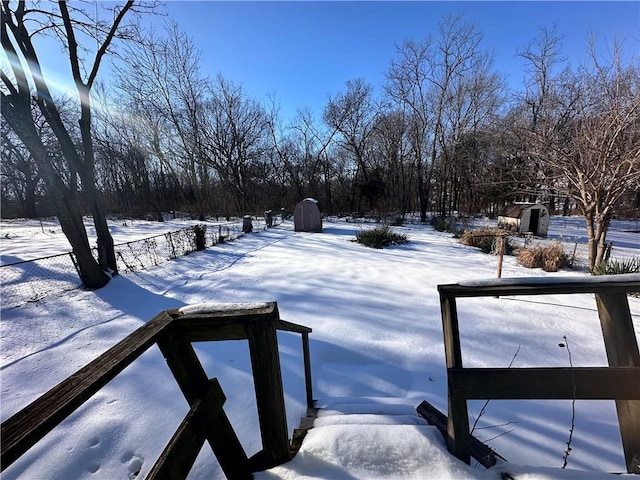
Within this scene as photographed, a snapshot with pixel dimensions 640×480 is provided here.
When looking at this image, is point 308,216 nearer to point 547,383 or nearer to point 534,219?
point 534,219

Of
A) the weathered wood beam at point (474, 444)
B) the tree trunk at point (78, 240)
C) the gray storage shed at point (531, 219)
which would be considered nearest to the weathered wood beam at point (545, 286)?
the weathered wood beam at point (474, 444)

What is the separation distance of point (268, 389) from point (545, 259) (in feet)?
27.4

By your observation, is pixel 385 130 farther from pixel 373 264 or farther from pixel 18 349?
pixel 18 349

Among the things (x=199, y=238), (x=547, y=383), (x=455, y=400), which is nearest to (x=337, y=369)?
(x=455, y=400)

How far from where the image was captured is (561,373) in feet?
4.41

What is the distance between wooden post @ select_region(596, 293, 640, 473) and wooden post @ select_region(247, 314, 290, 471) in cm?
170

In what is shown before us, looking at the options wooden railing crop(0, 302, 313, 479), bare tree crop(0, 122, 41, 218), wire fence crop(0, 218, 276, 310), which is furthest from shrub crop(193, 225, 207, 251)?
bare tree crop(0, 122, 41, 218)

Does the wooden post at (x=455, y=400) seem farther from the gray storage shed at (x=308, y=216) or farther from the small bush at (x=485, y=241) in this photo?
the gray storage shed at (x=308, y=216)

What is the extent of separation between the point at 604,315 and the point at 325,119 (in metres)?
27.1

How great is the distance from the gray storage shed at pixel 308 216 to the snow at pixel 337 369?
7.60 meters

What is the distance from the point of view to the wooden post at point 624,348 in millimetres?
1381

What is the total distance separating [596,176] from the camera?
572 cm

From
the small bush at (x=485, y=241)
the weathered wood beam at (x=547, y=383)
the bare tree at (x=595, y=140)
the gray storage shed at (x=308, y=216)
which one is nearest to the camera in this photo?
the weathered wood beam at (x=547, y=383)

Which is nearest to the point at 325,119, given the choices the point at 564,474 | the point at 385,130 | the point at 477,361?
the point at 385,130
